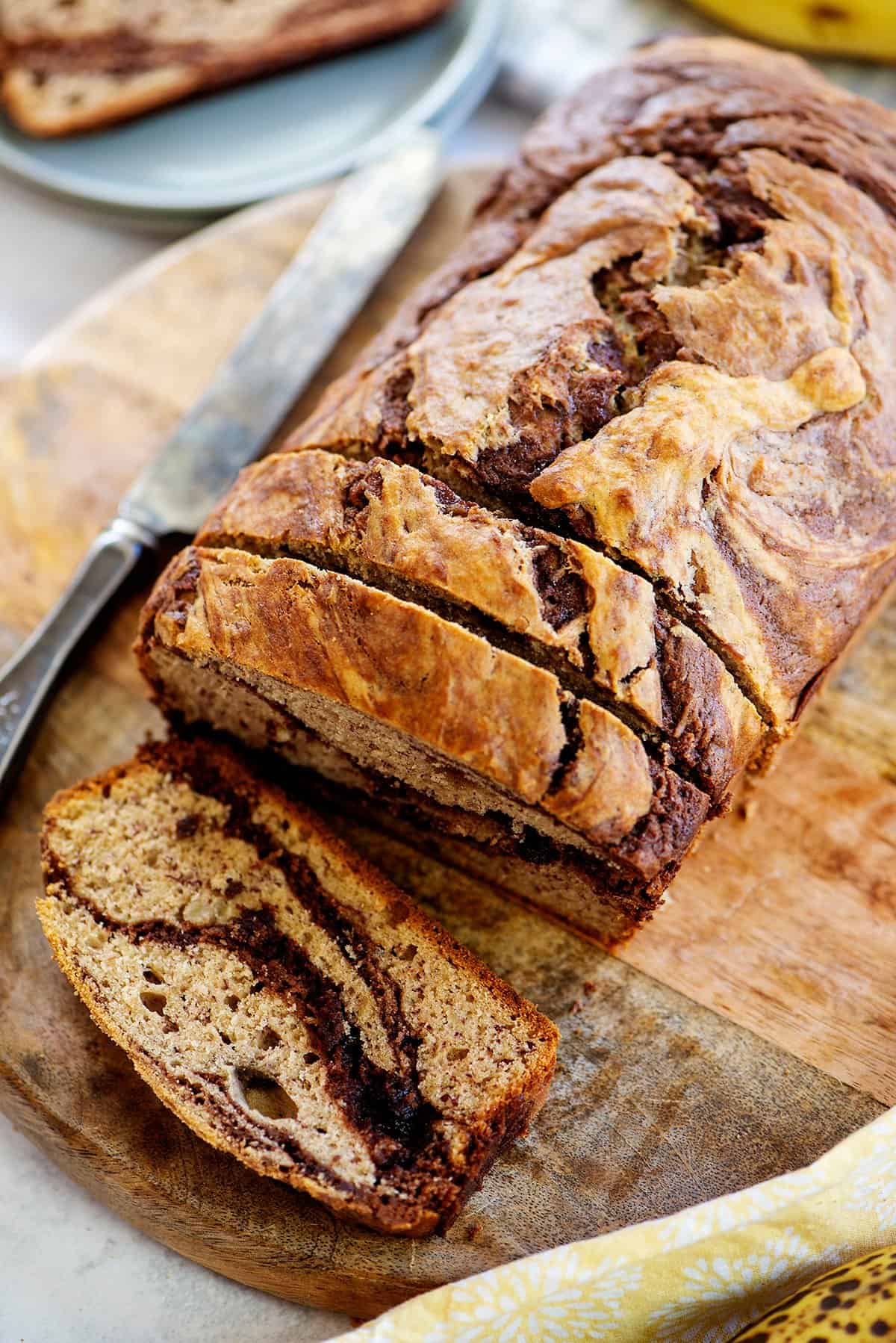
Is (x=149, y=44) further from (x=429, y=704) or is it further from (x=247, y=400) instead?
(x=429, y=704)

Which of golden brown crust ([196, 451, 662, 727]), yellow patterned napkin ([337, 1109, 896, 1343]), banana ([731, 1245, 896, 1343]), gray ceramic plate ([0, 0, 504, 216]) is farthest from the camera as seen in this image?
gray ceramic plate ([0, 0, 504, 216])

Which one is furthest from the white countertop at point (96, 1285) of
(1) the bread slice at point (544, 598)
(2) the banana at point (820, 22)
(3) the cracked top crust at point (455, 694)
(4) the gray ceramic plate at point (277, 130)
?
(2) the banana at point (820, 22)

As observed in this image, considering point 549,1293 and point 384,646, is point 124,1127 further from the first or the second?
point 384,646

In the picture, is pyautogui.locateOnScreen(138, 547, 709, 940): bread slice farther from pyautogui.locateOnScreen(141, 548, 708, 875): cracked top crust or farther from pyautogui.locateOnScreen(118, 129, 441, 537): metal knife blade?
pyautogui.locateOnScreen(118, 129, 441, 537): metal knife blade

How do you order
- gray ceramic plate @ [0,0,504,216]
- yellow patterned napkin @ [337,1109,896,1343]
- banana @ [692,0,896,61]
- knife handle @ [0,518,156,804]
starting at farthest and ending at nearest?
gray ceramic plate @ [0,0,504,216] → banana @ [692,0,896,61] → knife handle @ [0,518,156,804] → yellow patterned napkin @ [337,1109,896,1343]

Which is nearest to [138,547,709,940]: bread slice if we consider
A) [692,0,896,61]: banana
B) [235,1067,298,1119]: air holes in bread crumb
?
[235,1067,298,1119]: air holes in bread crumb

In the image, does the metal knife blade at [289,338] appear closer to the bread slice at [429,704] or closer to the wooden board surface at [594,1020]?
the wooden board surface at [594,1020]
